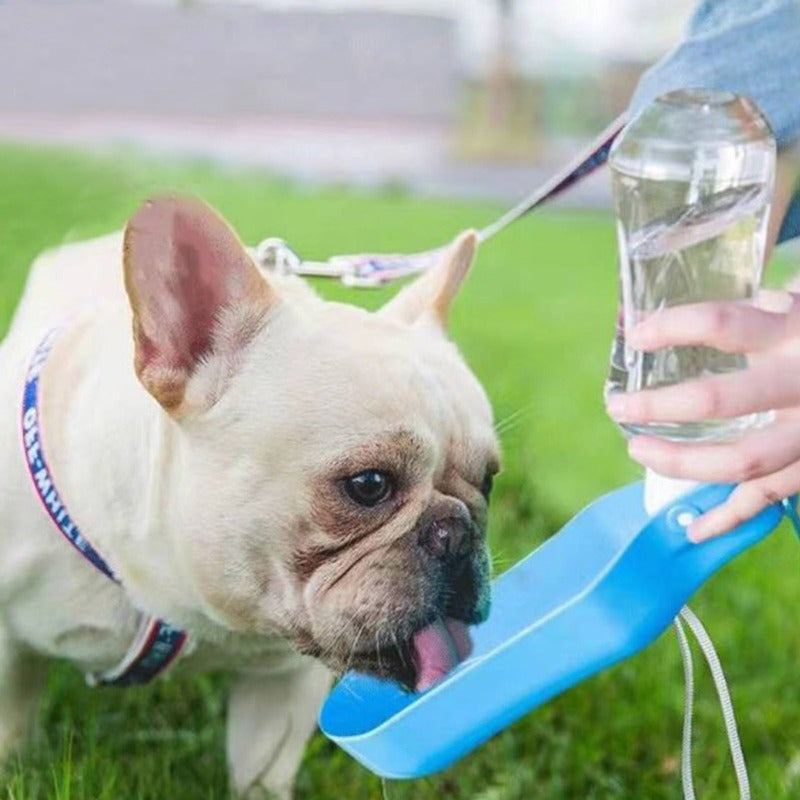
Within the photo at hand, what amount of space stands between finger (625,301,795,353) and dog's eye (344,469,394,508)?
11.6 inches

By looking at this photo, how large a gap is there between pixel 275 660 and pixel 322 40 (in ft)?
41.2

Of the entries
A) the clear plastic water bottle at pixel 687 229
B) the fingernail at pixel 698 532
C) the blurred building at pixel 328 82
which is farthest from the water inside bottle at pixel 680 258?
the blurred building at pixel 328 82

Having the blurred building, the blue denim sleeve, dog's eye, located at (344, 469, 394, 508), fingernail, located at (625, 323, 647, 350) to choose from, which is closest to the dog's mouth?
dog's eye, located at (344, 469, 394, 508)

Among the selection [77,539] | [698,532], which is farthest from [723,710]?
[77,539]

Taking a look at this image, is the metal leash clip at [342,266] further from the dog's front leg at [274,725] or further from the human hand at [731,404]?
the human hand at [731,404]

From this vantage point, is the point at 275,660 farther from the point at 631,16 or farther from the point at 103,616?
the point at 631,16

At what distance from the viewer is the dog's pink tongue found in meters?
1.48

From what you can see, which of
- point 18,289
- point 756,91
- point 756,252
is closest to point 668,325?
point 756,252

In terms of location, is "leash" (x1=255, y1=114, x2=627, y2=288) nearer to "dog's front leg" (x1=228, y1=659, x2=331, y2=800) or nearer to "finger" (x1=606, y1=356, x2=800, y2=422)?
"dog's front leg" (x1=228, y1=659, x2=331, y2=800)

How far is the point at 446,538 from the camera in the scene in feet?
4.82

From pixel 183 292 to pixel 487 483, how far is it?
0.36 meters

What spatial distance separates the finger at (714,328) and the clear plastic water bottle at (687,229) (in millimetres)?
146

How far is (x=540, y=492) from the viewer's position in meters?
3.02

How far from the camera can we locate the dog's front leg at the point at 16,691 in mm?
1764
